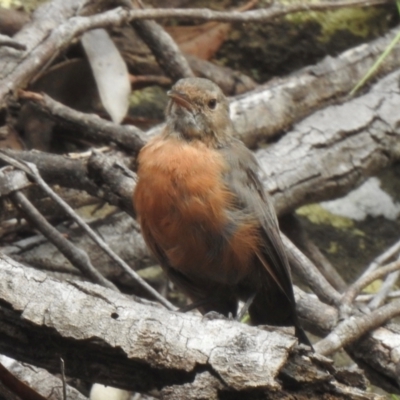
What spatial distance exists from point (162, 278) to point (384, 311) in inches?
62.0

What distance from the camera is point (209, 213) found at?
4164 mm

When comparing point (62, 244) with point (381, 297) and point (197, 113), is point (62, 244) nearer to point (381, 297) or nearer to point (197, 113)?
point (197, 113)

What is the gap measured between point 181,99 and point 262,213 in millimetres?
757

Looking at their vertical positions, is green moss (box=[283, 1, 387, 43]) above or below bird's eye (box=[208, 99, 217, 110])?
above

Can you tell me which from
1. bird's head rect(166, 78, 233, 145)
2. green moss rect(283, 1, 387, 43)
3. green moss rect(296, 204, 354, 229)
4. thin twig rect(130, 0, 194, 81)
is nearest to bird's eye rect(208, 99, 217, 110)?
bird's head rect(166, 78, 233, 145)

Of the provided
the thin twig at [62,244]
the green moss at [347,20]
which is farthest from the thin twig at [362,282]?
the green moss at [347,20]

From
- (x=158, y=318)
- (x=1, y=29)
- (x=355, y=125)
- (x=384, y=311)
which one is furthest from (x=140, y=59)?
(x=158, y=318)

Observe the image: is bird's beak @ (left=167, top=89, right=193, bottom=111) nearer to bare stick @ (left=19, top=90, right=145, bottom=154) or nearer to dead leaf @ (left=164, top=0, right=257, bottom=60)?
bare stick @ (left=19, top=90, right=145, bottom=154)

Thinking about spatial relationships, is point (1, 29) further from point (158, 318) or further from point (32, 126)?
point (158, 318)

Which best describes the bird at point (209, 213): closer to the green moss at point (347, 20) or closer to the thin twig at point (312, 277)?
the thin twig at point (312, 277)

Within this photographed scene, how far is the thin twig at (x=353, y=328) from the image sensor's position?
411cm

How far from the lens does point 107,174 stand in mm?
4566

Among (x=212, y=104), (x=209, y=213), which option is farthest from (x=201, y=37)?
(x=209, y=213)

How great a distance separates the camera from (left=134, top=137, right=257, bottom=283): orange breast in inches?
164
